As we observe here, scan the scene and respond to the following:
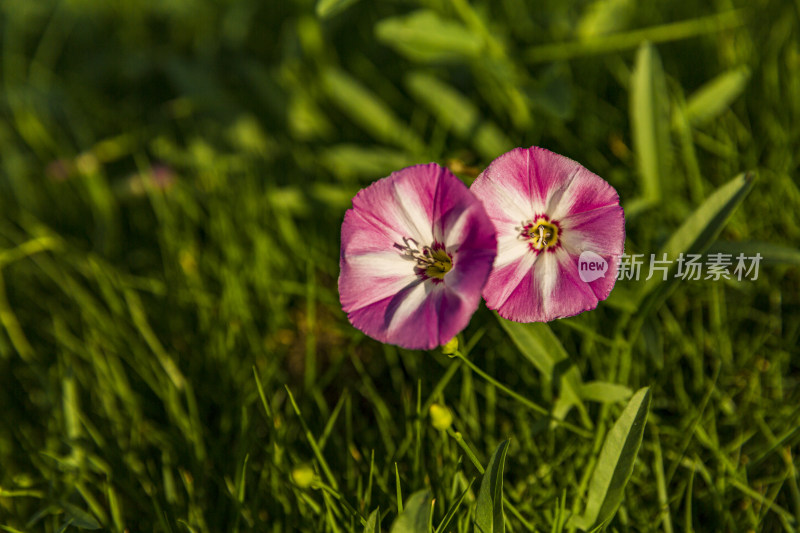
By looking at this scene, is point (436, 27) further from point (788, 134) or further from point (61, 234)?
point (61, 234)

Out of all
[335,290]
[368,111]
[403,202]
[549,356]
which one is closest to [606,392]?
[549,356]

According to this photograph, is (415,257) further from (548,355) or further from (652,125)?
(652,125)

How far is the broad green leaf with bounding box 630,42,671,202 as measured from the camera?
181 cm

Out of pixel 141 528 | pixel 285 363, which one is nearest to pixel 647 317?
pixel 285 363

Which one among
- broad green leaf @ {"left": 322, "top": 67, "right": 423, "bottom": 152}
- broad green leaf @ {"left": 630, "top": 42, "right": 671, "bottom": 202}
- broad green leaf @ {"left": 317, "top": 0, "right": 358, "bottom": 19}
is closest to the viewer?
broad green leaf @ {"left": 317, "top": 0, "right": 358, "bottom": 19}

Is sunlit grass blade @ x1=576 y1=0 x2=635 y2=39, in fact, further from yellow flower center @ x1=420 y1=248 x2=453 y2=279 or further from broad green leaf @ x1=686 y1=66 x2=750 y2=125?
yellow flower center @ x1=420 y1=248 x2=453 y2=279

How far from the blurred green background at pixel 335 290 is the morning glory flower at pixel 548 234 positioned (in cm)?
25

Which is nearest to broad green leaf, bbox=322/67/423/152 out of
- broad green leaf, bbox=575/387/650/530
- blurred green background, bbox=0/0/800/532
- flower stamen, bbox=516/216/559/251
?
blurred green background, bbox=0/0/800/532

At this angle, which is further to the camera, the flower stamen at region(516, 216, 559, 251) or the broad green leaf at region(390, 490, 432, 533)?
the flower stamen at region(516, 216, 559, 251)

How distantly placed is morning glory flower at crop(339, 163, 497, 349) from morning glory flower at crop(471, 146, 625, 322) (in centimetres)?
10

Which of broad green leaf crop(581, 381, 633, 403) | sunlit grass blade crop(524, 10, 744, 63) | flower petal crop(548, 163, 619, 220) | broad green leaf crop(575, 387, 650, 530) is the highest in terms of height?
sunlit grass blade crop(524, 10, 744, 63)

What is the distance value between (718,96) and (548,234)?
3.35 ft

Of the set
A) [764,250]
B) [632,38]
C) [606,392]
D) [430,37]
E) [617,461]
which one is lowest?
[617,461]

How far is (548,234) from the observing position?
1352 millimetres
